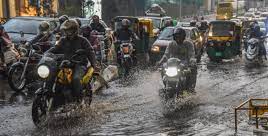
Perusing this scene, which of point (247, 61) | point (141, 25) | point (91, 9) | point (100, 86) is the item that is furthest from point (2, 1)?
point (100, 86)

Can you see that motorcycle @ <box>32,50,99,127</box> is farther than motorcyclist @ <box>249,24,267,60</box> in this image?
No

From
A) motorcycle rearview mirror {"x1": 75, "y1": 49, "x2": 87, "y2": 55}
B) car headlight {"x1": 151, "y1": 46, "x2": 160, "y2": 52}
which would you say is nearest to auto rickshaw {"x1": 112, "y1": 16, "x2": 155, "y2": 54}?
car headlight {"x1": 151, "y1": 46, "x2": 160, "y2": 52}

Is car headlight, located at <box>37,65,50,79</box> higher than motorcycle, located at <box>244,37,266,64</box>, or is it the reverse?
car headlight, located at <box>37,65,50,79</box>

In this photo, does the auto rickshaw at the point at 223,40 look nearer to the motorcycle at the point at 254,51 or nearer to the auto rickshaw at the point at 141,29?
the motorcycle at the point at 254,51

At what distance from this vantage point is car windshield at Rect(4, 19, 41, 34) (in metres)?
18.4

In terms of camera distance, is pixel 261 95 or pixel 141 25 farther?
pixel 141 25

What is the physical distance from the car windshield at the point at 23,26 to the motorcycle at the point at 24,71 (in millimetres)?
4925

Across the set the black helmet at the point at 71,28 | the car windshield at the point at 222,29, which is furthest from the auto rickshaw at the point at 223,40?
the black helmet at the point at 71,28

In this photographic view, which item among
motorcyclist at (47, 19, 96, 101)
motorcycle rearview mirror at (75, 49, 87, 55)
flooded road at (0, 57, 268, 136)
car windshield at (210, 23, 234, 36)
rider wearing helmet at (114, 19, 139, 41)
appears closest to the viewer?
flooded road at (0, 57, 268, 136)

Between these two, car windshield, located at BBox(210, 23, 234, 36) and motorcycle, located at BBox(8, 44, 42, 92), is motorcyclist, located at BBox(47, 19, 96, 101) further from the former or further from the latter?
car windshield, located at BBox(210, 23, 234, 36)

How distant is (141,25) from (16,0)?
42.8 ft

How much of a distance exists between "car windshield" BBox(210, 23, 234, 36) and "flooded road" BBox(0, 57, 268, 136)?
25.6 feet

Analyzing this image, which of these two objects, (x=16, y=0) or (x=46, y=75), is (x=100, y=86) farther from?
(x=16, y=0)

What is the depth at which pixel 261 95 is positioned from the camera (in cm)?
1323
